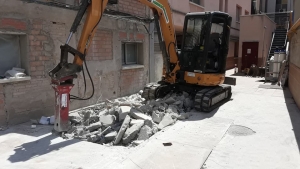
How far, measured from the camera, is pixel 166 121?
225 inches

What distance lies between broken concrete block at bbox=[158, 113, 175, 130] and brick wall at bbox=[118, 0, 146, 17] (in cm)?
431

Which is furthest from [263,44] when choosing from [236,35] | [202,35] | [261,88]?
[202,35]

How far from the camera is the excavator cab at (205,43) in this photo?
7129 mm

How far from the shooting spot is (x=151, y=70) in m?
10.2

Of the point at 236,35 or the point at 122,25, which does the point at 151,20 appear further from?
the point at 236,35

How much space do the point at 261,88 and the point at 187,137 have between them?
7.62 m

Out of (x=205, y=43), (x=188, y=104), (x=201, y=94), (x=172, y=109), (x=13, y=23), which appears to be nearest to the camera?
(x=13, y=23)

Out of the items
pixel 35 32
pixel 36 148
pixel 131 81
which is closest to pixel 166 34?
pixel 131 81

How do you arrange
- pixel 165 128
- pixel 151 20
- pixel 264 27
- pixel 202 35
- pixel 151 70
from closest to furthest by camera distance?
pixel 165 128
pixel 202 35
pixel 151 20
pixel 151 70
pixel 264 27

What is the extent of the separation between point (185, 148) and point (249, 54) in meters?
14.5

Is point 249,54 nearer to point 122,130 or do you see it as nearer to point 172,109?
point 172,109

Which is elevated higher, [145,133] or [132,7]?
[132,7]

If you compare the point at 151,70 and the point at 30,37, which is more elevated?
the point at 30,37

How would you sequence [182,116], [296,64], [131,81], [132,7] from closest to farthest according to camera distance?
1. [182,116]
2. [296,64]
3. [132,7]
4. [131,81]
